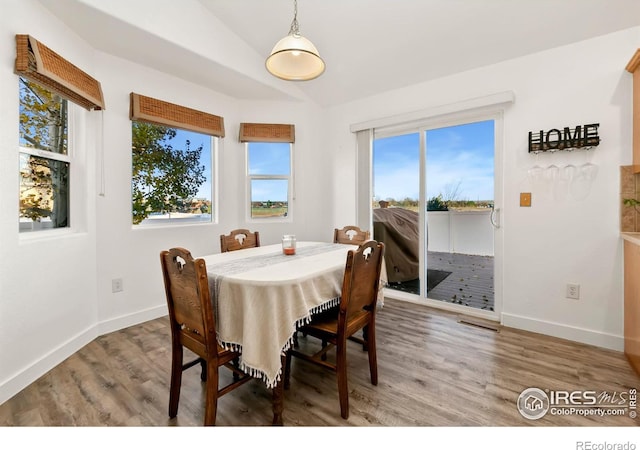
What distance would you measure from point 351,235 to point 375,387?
1.44 metres

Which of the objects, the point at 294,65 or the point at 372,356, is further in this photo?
the point at 294,65

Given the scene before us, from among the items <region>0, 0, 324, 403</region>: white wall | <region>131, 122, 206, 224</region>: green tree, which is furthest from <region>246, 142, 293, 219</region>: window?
<region>131, 122, 206, 224</region>: green tree

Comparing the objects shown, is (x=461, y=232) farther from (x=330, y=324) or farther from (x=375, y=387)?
(x=330, y=324)

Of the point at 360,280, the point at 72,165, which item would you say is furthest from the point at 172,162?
the point at 360,280

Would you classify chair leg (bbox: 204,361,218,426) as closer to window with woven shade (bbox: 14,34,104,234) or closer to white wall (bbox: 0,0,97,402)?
white wall (bbox: 0,0,97,402)

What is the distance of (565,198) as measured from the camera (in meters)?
2.48

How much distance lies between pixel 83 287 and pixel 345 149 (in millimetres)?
3109

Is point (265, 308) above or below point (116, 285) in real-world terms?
above

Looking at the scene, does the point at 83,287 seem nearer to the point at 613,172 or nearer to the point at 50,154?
the point at 50,154

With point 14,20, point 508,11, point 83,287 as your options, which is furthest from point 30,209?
point 508,11

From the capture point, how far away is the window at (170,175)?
2934 mm

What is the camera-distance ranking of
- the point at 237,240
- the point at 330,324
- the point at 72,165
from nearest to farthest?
the point at 330,324 < the point at 72,165 < the point at 237,240

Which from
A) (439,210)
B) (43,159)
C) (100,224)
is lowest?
(100,224)

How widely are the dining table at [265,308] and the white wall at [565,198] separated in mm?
2086
